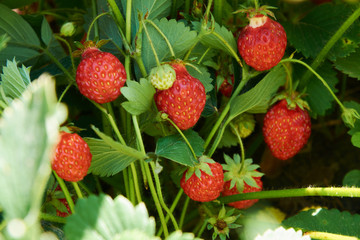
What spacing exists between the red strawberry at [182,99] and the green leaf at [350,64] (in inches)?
17.4

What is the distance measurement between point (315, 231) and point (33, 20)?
2.76 feet

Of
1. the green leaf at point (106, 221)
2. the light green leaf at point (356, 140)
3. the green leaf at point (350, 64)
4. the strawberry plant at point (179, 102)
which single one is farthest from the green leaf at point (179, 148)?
the green leaf at point (350, 64)

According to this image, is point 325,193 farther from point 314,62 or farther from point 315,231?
point 314,62

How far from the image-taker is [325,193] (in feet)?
2.68

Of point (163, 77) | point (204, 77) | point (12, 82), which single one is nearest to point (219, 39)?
point (204, 77)

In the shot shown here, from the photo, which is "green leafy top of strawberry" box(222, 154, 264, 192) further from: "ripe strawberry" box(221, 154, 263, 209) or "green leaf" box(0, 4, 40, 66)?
"green leaf" box(0, 4, 40, 66)

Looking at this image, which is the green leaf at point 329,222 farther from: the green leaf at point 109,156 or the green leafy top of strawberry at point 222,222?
the green leaf at point 109,156

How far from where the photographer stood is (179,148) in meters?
0.78

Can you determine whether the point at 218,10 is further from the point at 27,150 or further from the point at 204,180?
the point at 27,150

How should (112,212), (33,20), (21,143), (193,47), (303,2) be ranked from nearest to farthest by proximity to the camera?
(21,143)
(112,212)
(193,47)
(33,20)
(303,2)

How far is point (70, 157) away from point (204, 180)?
0.27 m

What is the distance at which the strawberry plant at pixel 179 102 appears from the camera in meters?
0.74

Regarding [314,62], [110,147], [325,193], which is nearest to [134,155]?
[110,147]

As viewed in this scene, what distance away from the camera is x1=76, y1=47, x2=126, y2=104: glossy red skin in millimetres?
760
